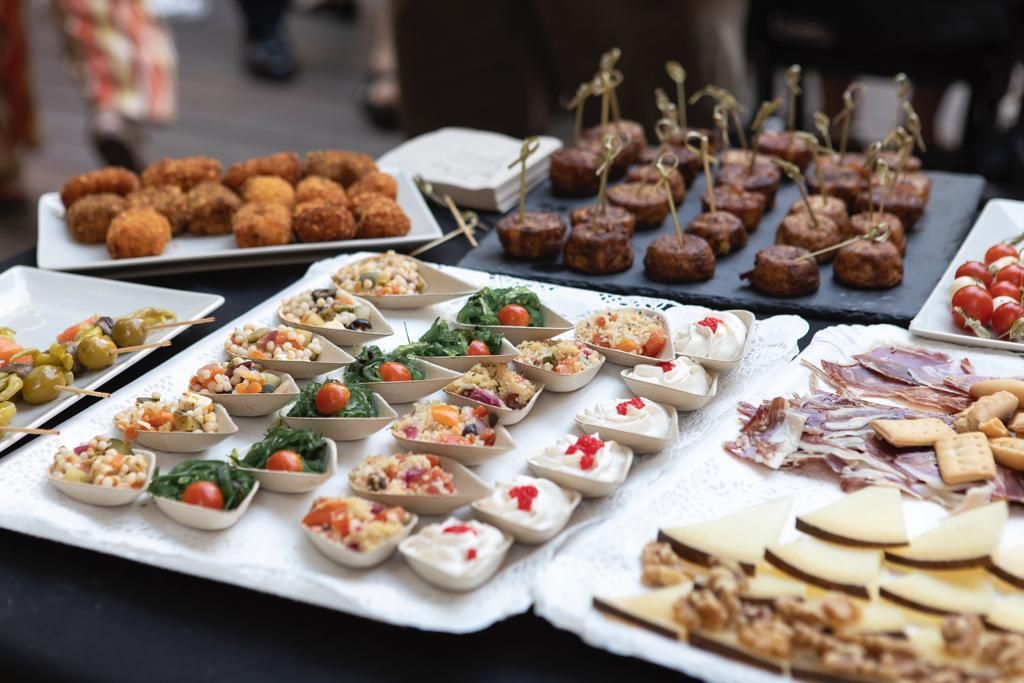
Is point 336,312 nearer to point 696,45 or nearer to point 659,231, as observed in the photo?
point 659,231

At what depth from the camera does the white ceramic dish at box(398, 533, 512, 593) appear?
1.84 m

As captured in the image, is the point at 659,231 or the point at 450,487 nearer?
the point at 450,487

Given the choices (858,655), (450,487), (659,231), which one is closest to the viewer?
(858,655)

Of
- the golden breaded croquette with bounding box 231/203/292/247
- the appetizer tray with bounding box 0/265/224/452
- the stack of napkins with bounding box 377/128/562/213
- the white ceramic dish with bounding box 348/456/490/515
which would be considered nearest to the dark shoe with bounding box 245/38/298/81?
the stack of napkins with bounding box 377/128/562/213

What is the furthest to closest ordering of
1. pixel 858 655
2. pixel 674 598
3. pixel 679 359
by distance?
pixel 679 359
pixel 674 598
pixel 858 655

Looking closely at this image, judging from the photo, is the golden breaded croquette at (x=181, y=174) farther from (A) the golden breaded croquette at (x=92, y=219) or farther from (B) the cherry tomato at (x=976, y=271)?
(B) the cherry tomato at (x=976, y=271)

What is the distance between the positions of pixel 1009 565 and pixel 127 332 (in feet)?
6.82

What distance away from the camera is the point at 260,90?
8805 mm

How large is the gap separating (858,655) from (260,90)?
805 cm

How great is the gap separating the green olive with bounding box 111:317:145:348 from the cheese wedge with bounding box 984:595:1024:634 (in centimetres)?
205

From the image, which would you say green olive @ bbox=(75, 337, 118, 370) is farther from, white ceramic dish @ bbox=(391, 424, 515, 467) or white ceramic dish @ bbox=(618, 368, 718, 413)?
white ceramic dish @ bbox=(618, 368, 718, 413)

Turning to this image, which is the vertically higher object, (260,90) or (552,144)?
A: (552,144)

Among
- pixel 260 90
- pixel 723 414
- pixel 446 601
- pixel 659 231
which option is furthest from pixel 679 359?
pixel 260 90

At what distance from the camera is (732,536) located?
75.7 inches
